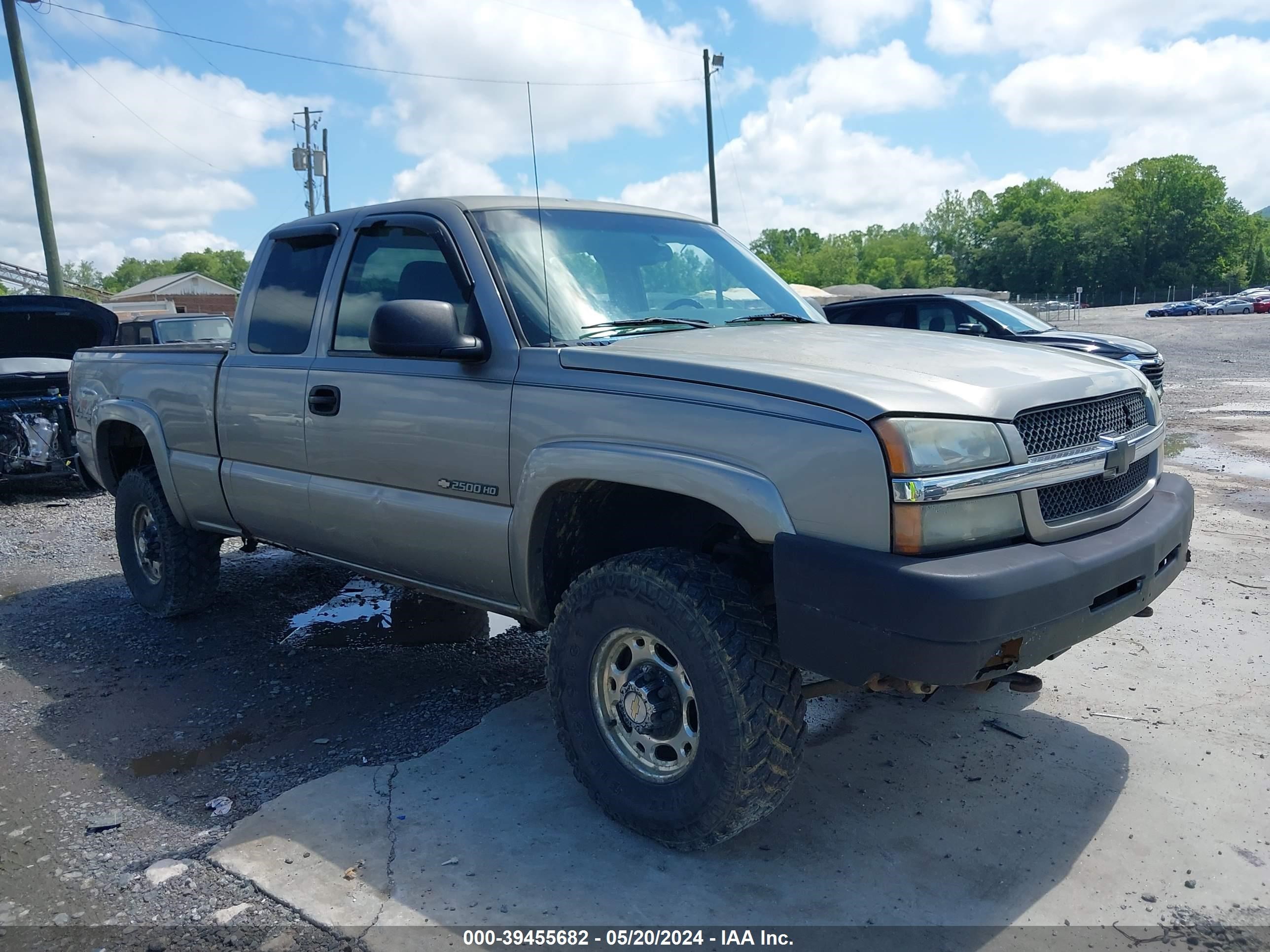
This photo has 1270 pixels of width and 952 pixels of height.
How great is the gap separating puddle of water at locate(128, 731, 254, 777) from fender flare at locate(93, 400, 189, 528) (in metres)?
1.52

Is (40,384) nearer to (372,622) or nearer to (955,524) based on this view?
(372,622)

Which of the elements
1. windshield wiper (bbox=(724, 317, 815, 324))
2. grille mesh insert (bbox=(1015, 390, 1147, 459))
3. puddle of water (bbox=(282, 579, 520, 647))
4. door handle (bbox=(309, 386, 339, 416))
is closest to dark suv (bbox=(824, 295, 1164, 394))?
puddle of water (bbox=(282, 579, 520, 647))

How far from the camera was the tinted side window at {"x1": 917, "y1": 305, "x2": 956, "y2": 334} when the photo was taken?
12250mm

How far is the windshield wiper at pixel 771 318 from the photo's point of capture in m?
3.89

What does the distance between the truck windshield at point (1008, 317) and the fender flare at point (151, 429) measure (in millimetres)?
9789

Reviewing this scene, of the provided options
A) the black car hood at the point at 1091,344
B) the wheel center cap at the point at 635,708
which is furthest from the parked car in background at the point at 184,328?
the wheel center cap at the point at 635,708

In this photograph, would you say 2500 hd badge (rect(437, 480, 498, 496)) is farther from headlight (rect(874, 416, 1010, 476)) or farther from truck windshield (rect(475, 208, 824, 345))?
headlight (rect(874, 416, 1010, 476))

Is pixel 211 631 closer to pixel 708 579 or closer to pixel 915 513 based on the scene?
pixel 708 579

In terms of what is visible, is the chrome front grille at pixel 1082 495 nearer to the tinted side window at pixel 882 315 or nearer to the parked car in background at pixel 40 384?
the parked car in background at pixel 40 384

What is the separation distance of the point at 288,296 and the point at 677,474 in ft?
8.27

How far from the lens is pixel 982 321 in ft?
39.5

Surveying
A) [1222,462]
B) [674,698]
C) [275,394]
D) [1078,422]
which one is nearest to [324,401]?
[275,394]

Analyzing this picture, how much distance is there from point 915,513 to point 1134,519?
1041 mm

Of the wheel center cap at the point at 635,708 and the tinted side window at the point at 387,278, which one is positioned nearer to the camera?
the wheel center cap at the point at 635,708
